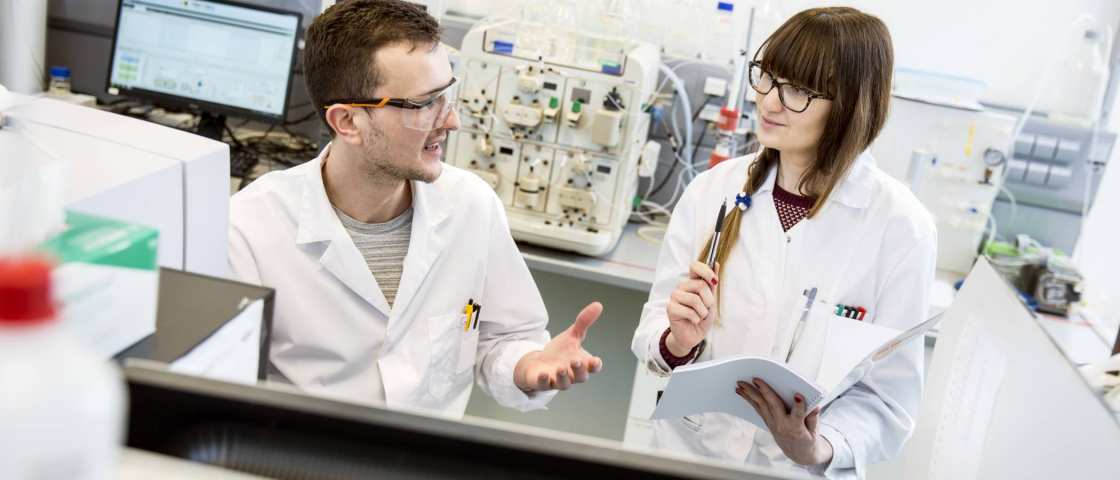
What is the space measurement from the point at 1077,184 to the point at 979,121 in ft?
2.22

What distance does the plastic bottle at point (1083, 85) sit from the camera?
3148 mm

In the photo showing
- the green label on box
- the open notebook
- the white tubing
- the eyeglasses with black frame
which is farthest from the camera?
the white tubing

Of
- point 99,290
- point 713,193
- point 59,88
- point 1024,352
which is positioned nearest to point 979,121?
point 713,193

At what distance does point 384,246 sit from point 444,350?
211mm

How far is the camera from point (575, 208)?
262cm

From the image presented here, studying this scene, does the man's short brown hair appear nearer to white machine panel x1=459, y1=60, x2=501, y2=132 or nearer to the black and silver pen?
the black and silver pen

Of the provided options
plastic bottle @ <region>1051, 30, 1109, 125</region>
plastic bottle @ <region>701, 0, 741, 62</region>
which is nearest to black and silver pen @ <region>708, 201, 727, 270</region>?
plastic bottle @ <region>701, 0, 741, 62</region>

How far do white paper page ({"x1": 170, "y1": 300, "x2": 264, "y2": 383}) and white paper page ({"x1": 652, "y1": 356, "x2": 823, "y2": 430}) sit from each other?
74 centimetres

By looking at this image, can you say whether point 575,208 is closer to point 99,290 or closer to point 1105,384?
point 1105,384

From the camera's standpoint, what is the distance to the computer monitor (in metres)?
2.93

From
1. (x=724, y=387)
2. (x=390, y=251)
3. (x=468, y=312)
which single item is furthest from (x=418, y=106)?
(x=724, y=387)

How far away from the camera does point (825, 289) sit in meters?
1.63

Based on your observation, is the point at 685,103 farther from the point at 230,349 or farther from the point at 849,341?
the point at 230,349

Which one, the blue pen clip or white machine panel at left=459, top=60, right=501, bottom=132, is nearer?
the blue pen clip
